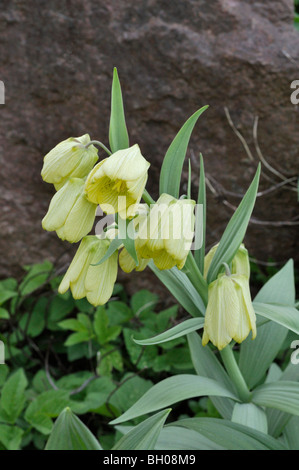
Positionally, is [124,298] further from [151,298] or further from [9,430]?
[9,430]

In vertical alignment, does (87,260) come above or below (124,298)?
above

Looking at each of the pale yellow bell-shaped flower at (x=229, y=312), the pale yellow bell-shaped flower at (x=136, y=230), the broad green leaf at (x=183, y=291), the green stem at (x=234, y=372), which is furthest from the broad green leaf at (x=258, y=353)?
the pale yellow bell-shaped flower at (x=136, y=230)

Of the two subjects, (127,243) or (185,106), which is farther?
(185,106)

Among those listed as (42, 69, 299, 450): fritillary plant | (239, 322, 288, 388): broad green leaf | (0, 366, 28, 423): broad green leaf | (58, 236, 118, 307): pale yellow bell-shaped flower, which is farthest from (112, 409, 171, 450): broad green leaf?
(0, 366, 28, 423): broad green leaf

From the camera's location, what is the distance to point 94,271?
3.36 feet

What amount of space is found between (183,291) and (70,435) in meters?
0.38

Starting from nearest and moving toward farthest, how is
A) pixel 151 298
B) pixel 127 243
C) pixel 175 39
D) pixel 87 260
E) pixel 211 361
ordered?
pixel 127 243 → pixel 87 260 → pixel 211 361 → pixel 175 39 → pixel 151 298

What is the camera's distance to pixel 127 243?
0.93 m

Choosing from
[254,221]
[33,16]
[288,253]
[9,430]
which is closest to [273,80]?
[254,221]

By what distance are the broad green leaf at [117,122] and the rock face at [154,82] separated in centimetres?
92

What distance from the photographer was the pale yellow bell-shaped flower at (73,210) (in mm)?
967

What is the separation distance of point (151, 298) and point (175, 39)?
0.91m

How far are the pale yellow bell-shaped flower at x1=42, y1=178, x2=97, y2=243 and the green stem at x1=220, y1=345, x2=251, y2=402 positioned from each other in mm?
433

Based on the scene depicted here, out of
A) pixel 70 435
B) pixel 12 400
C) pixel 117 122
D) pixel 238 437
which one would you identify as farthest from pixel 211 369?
pixel 117 122
